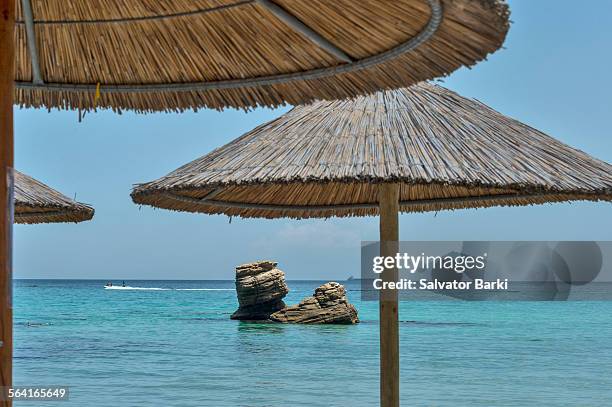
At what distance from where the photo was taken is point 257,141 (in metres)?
3.88

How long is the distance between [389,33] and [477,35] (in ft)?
0.93

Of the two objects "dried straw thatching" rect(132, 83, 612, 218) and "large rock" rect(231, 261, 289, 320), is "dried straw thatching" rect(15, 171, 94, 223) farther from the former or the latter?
"large rock" rect(231, 261, 289, 320)

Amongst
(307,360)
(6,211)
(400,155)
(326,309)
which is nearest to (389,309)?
(400,155)

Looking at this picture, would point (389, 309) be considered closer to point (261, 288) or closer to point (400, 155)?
point (400, 155)

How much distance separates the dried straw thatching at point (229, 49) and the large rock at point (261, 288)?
2070 cm

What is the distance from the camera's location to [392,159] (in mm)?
3414

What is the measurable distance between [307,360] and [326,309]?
510 centimetres

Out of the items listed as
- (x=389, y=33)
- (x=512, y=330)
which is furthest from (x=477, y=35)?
(x=512, y=330)

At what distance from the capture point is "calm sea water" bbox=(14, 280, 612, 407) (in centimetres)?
1312

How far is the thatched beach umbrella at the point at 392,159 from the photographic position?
334cm

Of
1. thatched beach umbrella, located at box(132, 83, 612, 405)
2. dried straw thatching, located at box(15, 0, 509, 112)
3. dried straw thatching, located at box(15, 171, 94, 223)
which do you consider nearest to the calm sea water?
dried straw thatching, located at box(15, 171, 94, 223)

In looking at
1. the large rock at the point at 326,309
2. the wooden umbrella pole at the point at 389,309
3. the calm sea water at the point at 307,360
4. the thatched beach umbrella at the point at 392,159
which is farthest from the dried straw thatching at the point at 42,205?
the large rock at the point at 326,309

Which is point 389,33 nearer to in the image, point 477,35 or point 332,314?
point 477,35

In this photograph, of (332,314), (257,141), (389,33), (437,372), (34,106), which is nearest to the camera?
(389,33)
